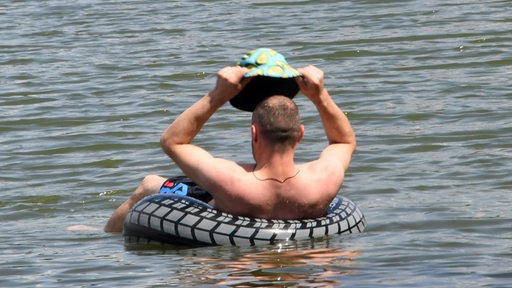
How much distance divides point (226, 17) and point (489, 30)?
12.9ft

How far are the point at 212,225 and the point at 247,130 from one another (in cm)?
455

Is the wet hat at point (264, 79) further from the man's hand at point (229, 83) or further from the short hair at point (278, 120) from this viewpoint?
the short hair at point (278, 120)

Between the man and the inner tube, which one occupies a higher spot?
the man

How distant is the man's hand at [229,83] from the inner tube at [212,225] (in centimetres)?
75

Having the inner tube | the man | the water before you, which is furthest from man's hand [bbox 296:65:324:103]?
the water

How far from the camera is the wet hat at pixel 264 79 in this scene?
8125 mm

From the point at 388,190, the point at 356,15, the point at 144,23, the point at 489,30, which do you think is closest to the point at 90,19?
the point at 144,23

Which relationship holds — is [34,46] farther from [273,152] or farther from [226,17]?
[273,152]

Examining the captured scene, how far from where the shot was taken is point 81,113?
1380cm

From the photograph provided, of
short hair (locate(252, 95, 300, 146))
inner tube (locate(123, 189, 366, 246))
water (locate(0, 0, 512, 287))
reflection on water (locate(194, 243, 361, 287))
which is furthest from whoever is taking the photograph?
inner tube (locate(123, 189, 366, 246))

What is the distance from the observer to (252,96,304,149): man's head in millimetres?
7898

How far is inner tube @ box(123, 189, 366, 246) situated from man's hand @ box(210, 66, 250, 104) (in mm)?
747

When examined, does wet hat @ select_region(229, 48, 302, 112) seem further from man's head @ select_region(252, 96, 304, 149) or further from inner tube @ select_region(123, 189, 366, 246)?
inner tube @ select_region(123, 189, 366, 246)

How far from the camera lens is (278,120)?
789 centimetres
